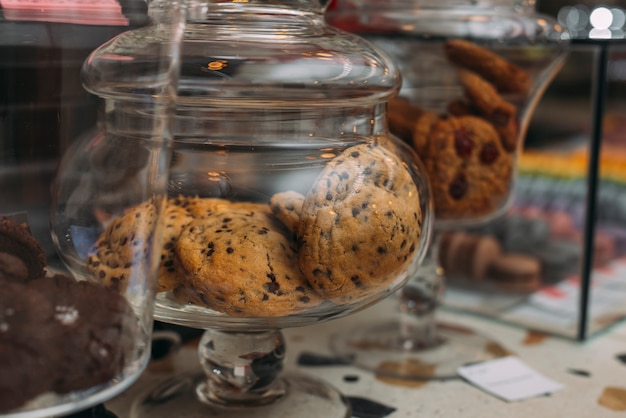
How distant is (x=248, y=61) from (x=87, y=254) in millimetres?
161

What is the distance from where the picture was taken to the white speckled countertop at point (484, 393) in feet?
2.16

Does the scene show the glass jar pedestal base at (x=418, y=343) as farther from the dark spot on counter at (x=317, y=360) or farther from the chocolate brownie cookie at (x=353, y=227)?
the chocolate brownie cookie at (x=353, y=227)

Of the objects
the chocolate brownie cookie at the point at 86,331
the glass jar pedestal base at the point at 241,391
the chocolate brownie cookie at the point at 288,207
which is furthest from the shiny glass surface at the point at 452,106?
the chocolate brownie cookie at the point at 86,331

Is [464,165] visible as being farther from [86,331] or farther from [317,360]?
[86,331]

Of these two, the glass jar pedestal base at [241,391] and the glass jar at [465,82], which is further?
the glass jar at [465,82]

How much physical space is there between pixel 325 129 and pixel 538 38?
37cm

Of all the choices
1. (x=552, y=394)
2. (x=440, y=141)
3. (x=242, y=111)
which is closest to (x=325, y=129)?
(x=242, y=111)

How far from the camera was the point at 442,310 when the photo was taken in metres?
0.97

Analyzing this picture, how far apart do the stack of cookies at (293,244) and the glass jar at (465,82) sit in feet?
0.68

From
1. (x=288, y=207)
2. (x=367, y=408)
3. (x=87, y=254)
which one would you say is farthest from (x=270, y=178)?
(x=367, y=408)

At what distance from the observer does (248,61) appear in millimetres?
492

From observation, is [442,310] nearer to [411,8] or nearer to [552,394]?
[552,394]

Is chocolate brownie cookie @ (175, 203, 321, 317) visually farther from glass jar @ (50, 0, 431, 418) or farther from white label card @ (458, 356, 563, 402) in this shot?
white label card @ (458, 356, 563, 402)

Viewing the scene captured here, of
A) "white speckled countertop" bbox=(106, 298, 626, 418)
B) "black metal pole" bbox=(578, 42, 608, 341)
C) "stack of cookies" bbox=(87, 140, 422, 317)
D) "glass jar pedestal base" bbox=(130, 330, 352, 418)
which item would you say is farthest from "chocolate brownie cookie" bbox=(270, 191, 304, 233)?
"black metal pole" bbox=(578, 42, 608, 341)
